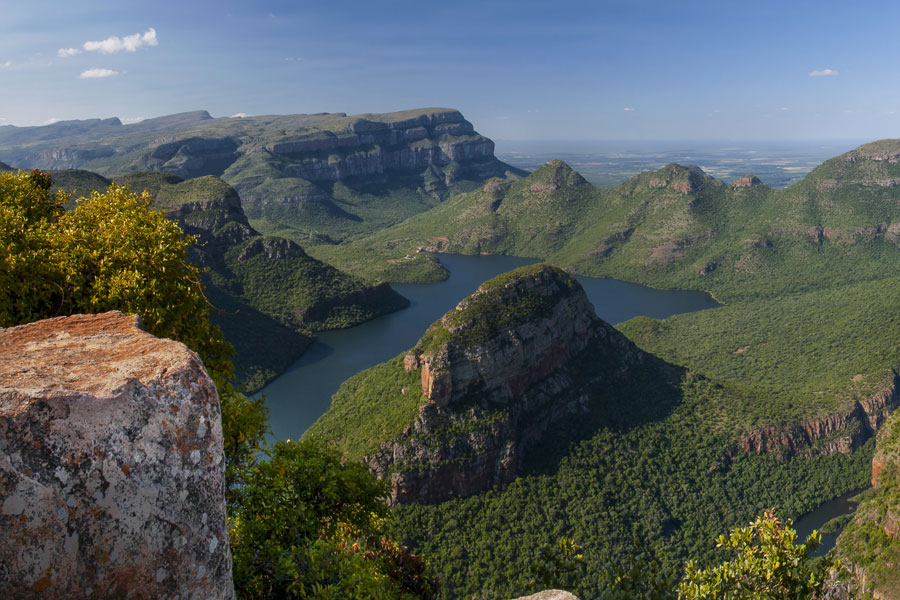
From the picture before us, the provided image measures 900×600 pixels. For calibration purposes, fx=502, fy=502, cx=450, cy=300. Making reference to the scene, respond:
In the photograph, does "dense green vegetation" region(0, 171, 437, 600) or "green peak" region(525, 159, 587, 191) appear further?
"green peak" region(525, 159, 587, 191)

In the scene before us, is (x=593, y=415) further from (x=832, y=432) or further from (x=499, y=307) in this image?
(x=832, y=432)

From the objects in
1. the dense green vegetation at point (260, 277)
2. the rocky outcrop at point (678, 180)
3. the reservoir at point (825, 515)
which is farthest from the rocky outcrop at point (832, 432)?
the rocky outcrop at point (678, 180)

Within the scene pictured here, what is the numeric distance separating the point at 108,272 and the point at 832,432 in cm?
7344

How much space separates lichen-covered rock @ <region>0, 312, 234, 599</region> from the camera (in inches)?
248

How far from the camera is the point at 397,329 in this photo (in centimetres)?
10944

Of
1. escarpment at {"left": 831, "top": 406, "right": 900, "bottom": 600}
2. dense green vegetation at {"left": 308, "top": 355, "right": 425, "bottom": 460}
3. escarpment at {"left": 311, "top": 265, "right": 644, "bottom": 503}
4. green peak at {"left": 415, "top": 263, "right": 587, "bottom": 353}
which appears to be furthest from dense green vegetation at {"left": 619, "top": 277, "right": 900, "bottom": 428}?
dense green vegetation at {"left": 308, "top": 355, "right": 425, "bottom": 460}

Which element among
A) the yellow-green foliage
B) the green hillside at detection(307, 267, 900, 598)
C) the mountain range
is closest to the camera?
the yellow-green foliage

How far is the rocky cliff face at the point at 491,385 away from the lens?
46.7m

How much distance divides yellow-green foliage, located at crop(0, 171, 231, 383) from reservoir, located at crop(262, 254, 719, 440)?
138ft

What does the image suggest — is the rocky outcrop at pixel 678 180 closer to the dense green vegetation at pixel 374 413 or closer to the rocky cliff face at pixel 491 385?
the rocky cliff face at pixel 491 385

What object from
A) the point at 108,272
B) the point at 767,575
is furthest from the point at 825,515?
the point at 108,272

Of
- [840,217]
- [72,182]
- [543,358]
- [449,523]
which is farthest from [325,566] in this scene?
[840,217]

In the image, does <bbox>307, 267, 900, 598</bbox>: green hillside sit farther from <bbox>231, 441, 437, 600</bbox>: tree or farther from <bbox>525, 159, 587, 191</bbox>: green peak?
<bbox>525, 159, 587, 191</bbox>: green peak

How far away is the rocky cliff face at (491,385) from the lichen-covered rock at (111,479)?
4002 centimetres
